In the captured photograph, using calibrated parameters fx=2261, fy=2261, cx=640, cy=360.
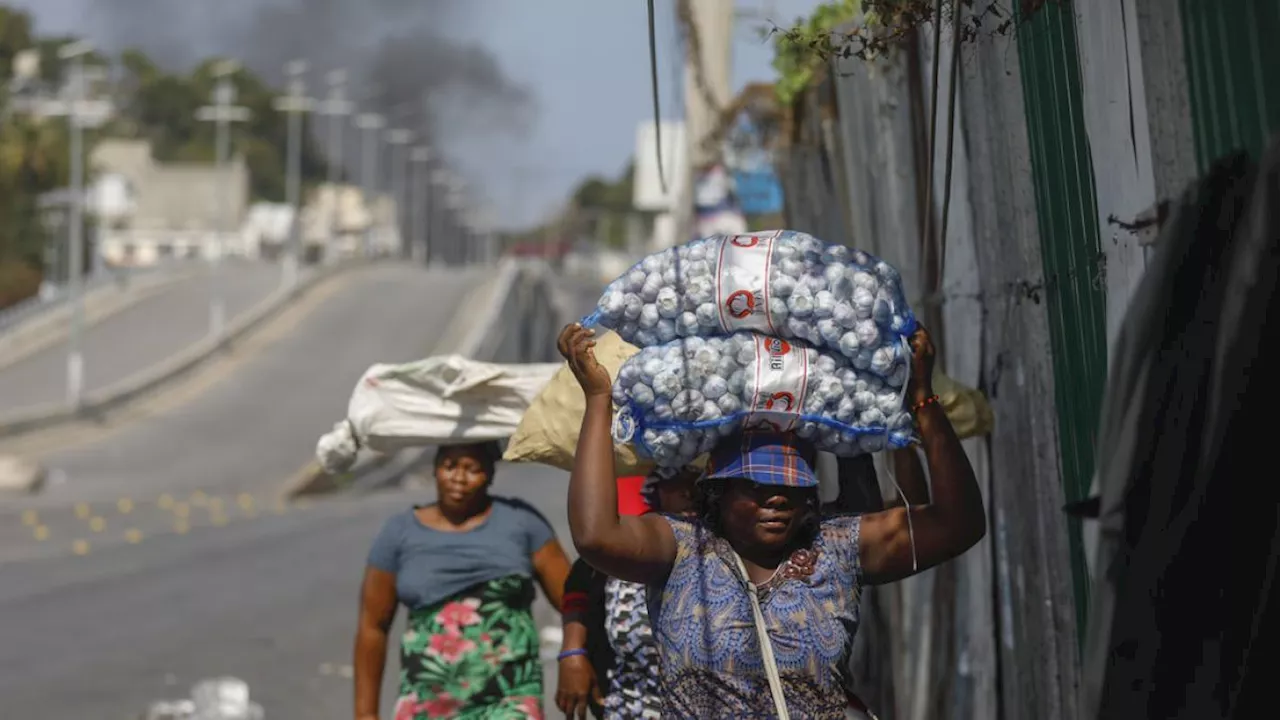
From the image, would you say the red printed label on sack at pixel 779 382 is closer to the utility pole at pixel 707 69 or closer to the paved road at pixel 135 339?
the utility pole at pixel 707 69

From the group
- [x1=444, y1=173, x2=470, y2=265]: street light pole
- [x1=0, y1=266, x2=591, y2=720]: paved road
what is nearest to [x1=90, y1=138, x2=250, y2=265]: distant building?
[x1=444, y1=173, x2=470, y2=265]: street light pole

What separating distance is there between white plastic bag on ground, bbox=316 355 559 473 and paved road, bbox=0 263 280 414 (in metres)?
40.8

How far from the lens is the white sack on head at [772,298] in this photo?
4719 millimetres

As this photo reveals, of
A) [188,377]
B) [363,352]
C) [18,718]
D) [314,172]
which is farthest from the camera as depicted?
[314,172]

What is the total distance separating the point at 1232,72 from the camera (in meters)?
3.88

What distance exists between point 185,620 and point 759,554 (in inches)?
448

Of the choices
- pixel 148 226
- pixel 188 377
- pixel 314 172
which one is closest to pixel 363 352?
pixel 188 377

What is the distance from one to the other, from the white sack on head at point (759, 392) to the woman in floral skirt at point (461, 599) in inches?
87.5

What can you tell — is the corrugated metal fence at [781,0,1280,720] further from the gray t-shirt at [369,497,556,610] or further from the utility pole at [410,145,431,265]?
the utility pole at [410,145,431,265]

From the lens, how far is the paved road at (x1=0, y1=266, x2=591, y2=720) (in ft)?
40.7

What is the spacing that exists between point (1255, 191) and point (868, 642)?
589 cm

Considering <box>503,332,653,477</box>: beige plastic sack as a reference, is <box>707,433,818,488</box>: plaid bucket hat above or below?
below

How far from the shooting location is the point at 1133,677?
3.43 m

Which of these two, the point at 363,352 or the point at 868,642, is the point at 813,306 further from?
the point at 363,352
